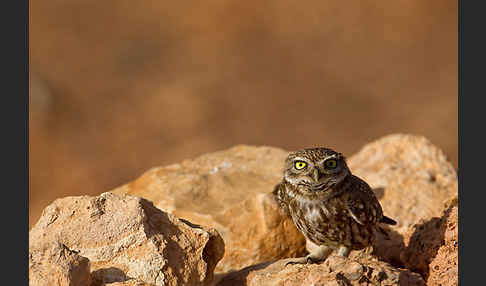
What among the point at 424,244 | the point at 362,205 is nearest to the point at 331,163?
the point at 362,205

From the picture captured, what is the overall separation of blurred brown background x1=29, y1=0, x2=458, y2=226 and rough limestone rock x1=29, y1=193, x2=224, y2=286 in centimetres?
809

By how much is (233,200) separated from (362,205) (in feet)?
3.80

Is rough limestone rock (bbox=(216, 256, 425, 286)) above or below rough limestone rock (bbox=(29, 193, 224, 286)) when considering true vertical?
below

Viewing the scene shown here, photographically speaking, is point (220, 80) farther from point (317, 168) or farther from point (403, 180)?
point (317, 168)

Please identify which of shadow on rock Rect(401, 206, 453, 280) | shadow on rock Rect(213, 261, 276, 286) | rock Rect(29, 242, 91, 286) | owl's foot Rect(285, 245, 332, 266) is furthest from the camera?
owl's foot Rect(285, 245, 332, 266)

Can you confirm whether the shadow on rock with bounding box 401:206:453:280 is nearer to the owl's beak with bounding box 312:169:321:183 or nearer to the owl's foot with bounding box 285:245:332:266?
the owl's foot with bounding box 285:245:332:266

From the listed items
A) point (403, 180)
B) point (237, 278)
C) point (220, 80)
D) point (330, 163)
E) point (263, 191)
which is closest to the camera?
point (237, 278)

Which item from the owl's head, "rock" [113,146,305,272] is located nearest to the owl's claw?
"rock" [113,146,305,272]

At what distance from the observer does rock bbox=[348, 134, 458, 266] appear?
5082mm

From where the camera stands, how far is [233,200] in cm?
509

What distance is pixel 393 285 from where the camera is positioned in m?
3.57

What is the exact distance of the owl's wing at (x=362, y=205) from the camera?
170 inches

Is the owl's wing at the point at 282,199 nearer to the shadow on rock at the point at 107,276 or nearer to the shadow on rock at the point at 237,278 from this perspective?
the shadow on rock at the point at 237,278

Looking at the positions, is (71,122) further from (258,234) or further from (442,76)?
(258,234)
